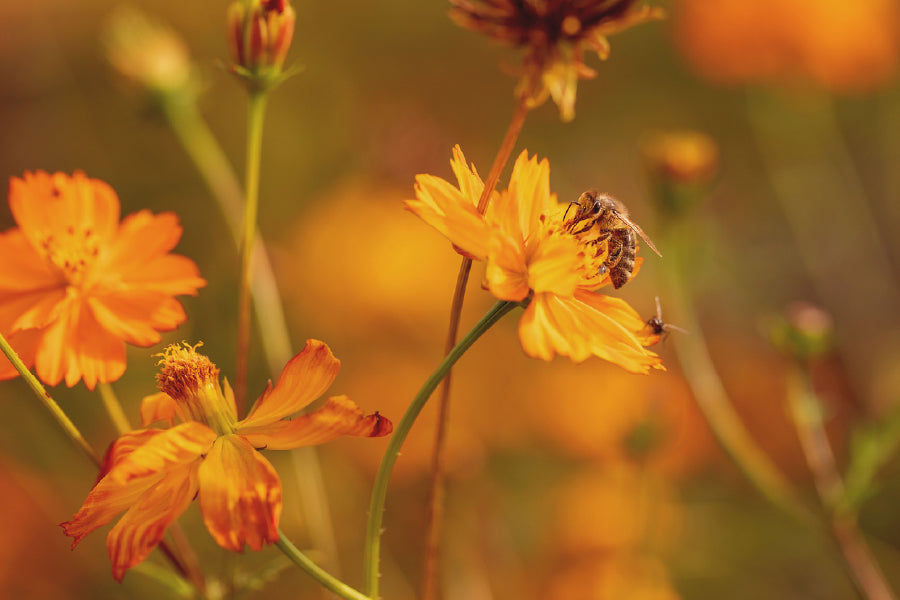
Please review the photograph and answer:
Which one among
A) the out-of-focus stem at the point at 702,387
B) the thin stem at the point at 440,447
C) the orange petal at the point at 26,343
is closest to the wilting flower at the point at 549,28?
the thin stem at the point at 440,447

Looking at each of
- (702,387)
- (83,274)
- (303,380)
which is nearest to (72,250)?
A: (83,274)

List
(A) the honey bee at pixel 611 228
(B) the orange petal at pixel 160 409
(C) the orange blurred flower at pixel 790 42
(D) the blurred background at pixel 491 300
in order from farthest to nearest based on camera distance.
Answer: (C) the orange blurred flower at pixel 790 42 → (D) the blurred background at pixel 491 300 → (A) the honey bee at pixel 611 228 → (B) the orange petal at pixel 160 409

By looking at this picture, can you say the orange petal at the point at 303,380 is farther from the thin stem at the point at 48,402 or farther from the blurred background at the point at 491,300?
the blurred background at the point at 491,300

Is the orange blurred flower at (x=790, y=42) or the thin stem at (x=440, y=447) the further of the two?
the orange blurred flower at (x=790, y=42)

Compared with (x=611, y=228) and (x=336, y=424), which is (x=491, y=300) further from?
(x=336, y=424)

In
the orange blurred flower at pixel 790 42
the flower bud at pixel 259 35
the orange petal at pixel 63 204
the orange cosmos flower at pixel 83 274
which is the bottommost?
the orange cosmos flower at pixel 83 274

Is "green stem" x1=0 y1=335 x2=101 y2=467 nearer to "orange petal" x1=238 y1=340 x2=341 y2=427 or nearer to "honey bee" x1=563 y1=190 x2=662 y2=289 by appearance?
"orange petal" x1=238 y1=340 x2=341 y2=427

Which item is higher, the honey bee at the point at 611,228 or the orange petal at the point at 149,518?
the honey bee at the point at 611,228
